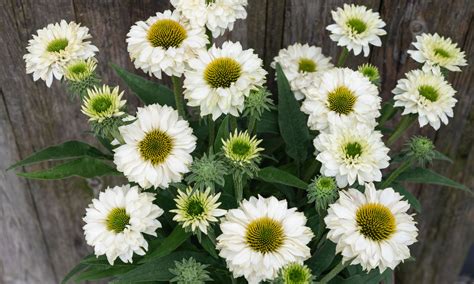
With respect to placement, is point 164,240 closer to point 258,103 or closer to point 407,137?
Answer: point 258,103

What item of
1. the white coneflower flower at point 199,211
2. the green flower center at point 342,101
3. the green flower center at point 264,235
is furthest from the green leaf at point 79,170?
the green flower center at point 342,101

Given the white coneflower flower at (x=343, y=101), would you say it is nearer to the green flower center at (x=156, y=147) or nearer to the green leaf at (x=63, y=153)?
the green flower center at (x=156, y=147)

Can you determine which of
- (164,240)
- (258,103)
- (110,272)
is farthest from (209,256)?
(258,103)

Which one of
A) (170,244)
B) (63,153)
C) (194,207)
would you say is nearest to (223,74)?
(194,207)

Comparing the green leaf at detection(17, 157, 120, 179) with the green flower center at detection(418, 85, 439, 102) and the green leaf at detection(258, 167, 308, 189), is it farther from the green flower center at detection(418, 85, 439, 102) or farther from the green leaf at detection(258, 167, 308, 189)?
the green flower center at detection(418, 85, 439, 102)

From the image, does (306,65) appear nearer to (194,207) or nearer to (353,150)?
(353,150)

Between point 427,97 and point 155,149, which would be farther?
point 427,97

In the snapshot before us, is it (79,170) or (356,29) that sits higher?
(356,29)
